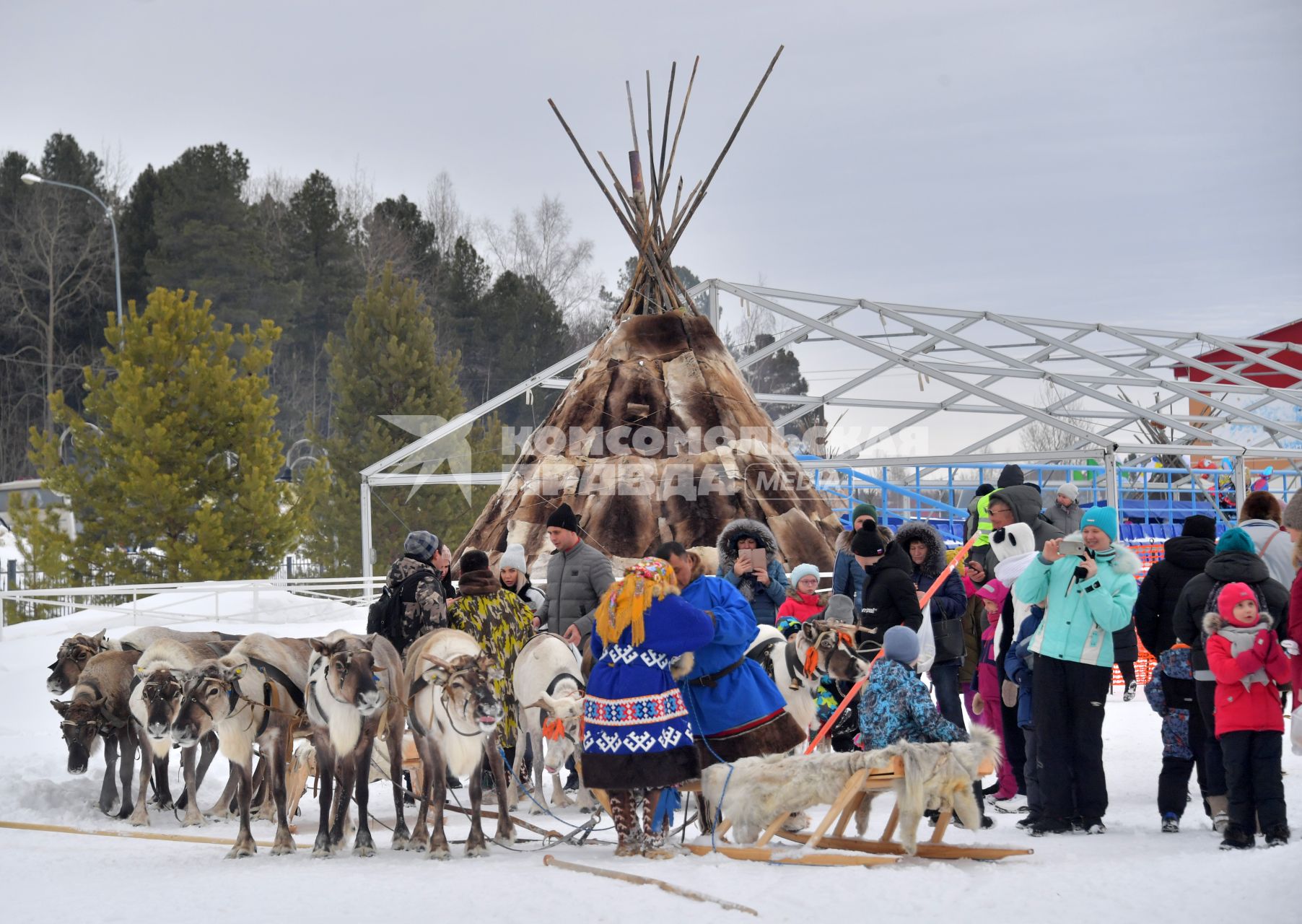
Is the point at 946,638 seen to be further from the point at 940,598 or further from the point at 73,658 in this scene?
the point at 73,658

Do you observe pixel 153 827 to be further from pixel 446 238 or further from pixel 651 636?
pixel 446 238

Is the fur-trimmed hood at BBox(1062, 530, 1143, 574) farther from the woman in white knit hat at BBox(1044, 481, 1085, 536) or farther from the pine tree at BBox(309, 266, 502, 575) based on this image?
the pine tree at BBox(309, 266, 502, 575)

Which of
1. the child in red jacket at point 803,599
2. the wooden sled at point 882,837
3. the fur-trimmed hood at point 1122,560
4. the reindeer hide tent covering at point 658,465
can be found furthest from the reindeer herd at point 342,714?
the reindeer hide tent covering at point 658,465

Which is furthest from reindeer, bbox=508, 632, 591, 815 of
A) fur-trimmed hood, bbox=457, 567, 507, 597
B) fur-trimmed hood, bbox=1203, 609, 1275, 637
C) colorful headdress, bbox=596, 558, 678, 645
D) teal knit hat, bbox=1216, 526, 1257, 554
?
teal knit hat, bbox=1216, 526, 1257, 554

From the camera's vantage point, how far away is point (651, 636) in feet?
17.3

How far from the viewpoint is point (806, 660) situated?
19.9 ft

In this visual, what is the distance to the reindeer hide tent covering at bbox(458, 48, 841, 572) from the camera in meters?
10.1

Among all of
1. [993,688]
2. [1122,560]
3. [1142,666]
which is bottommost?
[1142,666]

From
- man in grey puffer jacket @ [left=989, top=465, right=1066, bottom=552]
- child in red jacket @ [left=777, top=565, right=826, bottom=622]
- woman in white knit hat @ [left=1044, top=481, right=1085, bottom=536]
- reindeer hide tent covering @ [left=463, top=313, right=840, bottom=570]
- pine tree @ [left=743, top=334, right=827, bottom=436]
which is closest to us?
man in grey puffer jacket @ [left=989, top=465, right=1066, bottom=552]

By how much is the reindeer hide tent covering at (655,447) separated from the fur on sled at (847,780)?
185 inches

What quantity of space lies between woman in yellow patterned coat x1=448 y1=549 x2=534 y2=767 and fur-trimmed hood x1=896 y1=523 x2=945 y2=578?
191 cm

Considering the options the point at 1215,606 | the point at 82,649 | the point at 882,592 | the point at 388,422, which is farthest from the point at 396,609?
the point at 388,422

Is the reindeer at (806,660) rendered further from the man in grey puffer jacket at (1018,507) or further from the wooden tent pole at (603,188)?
the wooden tent pole at (603,188)

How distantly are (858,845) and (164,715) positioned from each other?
294cm
